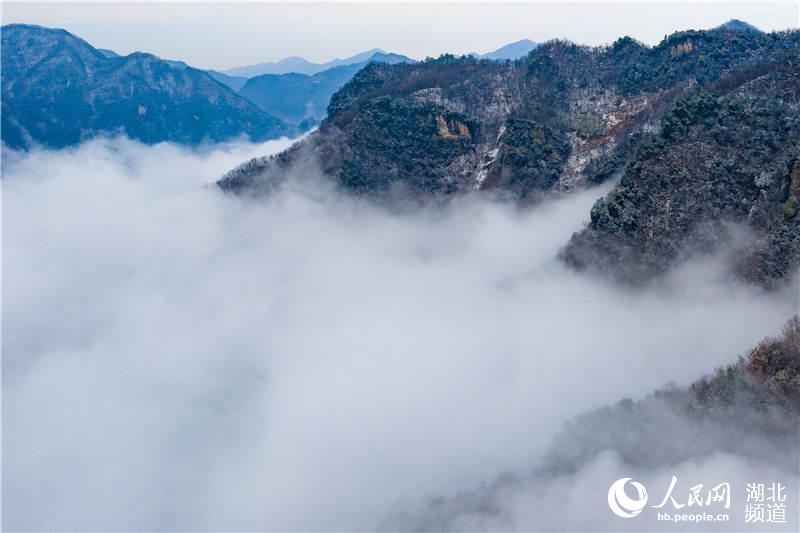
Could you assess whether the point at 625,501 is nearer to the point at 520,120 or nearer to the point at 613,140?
the point at 613,140

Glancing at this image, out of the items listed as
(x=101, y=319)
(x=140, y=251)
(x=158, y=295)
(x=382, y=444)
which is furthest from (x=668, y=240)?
(x=140, y=251)

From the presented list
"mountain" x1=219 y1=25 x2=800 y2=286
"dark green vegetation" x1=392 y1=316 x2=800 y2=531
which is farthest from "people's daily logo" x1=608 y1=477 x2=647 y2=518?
"mountain" x1=219 y1=25 x2=800 y2=286

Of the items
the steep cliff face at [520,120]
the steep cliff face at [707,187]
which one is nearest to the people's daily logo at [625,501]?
the steep cliff face at [707,187]

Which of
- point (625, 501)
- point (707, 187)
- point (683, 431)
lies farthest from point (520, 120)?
point (625, 501)

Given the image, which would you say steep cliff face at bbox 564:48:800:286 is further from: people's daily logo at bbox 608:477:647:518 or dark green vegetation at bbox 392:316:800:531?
people's daily logo at bbox 608:477:647:518

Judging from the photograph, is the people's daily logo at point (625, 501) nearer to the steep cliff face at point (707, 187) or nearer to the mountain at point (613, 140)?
the mountain at point (613, 140)
